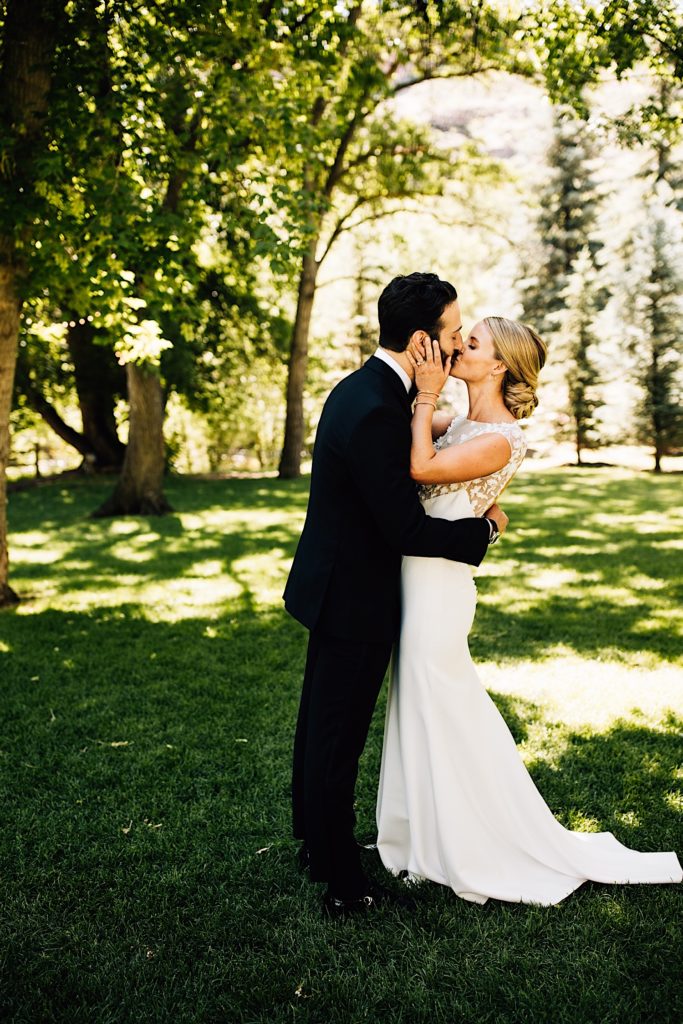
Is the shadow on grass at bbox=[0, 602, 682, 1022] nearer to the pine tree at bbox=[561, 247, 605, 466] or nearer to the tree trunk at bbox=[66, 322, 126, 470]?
the tree trunk at bbox=[66, 322, 126, 470]

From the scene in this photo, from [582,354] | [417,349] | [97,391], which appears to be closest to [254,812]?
[417,349]

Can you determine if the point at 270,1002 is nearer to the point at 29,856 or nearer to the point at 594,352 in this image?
the point at 29,856

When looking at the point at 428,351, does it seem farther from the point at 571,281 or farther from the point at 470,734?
the point at 571,281

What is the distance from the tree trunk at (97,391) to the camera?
1983 cm

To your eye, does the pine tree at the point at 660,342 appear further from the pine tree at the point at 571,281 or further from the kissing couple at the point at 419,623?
the kissing couple at the point at 419,623

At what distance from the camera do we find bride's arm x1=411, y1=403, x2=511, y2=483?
293 cm

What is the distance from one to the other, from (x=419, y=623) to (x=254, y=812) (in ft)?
5.25

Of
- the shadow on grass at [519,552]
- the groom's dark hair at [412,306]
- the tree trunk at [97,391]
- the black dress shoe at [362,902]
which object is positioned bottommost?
the black dress shoe at [362,902]

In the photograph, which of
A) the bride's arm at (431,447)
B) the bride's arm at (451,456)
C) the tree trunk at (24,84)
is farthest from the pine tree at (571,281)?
the bride's arm at (431,447)

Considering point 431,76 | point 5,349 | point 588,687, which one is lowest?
point 588,687

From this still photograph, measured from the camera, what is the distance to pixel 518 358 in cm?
325

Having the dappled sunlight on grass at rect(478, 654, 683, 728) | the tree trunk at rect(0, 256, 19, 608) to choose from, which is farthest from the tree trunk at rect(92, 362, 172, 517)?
the dappled sunlight on grass at rect(478, 654, 683, 728)

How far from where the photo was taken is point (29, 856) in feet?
11.9

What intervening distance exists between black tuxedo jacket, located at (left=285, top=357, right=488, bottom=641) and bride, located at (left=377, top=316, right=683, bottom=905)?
7.7 inches
